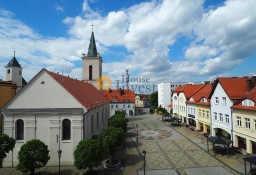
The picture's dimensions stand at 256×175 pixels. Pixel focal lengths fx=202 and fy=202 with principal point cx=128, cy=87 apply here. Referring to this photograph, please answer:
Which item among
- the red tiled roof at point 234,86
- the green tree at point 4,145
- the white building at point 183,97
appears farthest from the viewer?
the white building at point 183,97

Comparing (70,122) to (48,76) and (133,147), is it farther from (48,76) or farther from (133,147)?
(133,147)

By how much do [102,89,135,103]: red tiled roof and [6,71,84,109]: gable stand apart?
52340 millimetres

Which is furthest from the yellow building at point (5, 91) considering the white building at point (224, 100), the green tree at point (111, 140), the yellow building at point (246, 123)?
the yellow building at point (246, 123)

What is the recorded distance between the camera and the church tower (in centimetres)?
4797

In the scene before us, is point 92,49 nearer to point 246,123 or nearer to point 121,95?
point 121,95

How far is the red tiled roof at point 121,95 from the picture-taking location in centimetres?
7932

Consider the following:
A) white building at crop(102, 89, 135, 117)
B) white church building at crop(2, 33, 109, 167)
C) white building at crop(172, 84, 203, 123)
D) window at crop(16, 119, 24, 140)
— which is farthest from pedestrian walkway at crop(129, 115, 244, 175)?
white building at crop(102, 89, 135, 117)

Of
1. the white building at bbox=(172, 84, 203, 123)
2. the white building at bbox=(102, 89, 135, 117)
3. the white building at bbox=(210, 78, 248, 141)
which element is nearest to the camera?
the white building at bbox=(210, 78, 248, 141)

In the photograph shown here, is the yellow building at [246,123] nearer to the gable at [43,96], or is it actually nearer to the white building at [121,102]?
the gable at [43,96]

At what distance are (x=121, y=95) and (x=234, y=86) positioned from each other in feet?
173

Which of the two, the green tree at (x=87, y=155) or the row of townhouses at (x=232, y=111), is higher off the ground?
the row of townhouses at (x=232, y=111)

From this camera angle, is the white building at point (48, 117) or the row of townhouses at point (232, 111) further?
the row of townhouses at point (232, 111)

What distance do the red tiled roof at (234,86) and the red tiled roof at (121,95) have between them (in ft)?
159

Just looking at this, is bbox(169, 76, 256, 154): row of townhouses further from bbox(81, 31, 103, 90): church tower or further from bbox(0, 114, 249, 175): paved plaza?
bbox(81, 31, 103, 90): church tower
